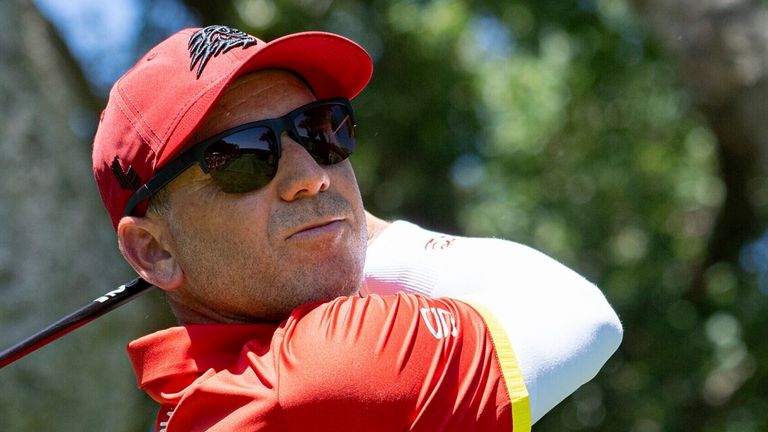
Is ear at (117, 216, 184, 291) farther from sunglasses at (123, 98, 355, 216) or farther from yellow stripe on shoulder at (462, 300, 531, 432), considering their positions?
yellow stripe on shoulder at (462, 300, 531, 432)

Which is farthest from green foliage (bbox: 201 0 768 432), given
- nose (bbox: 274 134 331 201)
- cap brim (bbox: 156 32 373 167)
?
nose (bbox: 274 134 331 201)

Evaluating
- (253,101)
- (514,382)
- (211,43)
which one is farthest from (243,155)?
(514,382)

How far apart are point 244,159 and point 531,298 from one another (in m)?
0.51

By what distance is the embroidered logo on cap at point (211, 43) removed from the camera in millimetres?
2010

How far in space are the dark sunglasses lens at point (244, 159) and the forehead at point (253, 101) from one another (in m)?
0.04

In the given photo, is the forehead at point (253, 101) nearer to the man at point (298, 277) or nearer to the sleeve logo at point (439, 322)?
the man at point (298, 277)

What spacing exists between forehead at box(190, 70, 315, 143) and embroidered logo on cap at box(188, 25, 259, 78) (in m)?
0.06

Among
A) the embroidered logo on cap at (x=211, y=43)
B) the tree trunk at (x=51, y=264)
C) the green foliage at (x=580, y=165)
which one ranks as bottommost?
the green foliage at (x=580, y=165)

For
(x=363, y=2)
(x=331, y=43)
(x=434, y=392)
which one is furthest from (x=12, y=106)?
(x=434, y=392)

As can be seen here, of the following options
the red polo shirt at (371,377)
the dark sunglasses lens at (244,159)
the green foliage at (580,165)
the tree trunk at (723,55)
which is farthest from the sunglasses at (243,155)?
the green foliage at (580,165)

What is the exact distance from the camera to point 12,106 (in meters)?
6.60

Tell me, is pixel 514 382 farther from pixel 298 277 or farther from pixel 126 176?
pixel 126 176

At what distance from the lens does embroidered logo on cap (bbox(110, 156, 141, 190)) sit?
2.03 metres

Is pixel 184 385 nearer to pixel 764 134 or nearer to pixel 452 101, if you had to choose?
pixel 764 134
